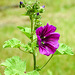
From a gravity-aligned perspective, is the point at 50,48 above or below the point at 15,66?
above

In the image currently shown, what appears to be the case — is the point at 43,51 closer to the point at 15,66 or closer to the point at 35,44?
the point at 35,44

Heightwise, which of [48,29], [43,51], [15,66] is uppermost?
[48,29]

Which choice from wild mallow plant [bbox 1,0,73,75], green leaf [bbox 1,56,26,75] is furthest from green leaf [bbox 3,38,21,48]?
green leaf [bbox 1,56,26,75]

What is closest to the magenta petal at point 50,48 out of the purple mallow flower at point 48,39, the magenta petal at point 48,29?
the purple mallow flower at point 48,39

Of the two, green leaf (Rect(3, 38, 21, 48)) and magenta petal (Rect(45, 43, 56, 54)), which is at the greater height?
green leaf (Rect(3, 38, 21, 48))

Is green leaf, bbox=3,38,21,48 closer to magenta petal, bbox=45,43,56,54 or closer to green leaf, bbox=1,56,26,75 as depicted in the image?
green leaf, bbox=1,56,26,75

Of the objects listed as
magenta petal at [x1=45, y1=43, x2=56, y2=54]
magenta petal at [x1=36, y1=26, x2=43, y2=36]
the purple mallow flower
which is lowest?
magenta petal at [x1=45, y1=43, x2=56, y2=54]

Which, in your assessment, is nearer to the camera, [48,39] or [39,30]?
[39,30]

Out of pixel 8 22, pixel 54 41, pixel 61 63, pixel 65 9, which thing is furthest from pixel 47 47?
pixel 65 9

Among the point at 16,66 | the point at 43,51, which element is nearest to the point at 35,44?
the point at 43,51
